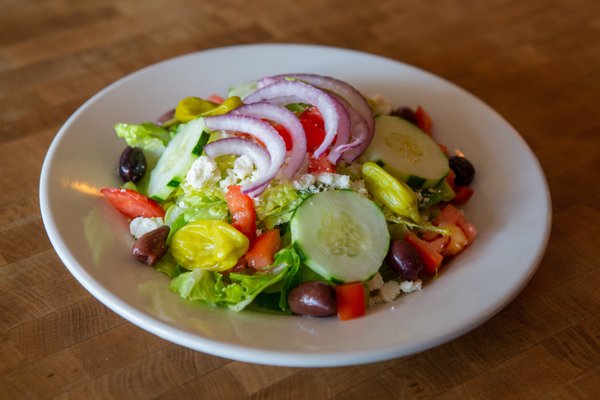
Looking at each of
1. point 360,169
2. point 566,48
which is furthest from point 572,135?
point 360,169

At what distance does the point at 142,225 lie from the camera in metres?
2.90

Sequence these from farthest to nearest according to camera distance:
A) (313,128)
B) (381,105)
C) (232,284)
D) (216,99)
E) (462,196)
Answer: (216,99)
(381,105)
(462,196)
(313,128)
(232,284)

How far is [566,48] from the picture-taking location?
460cm

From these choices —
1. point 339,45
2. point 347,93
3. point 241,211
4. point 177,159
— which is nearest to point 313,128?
point 347,93

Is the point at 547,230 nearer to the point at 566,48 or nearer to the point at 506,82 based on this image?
the point at 506,82

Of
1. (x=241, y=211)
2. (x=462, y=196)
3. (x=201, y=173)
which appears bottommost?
(x=462, y=196)

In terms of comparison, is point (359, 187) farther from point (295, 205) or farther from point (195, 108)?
point (195, 108)

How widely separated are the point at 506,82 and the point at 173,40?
1.97 metres

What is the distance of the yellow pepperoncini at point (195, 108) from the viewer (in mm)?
3178

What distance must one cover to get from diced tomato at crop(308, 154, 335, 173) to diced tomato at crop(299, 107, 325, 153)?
0.24 ft

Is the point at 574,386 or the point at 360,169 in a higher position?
the point at 360,169

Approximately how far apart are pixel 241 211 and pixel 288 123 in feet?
1.27

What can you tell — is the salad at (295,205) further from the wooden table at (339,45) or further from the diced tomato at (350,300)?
the wooden table at (339,45)

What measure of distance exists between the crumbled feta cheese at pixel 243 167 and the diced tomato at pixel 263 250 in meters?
0.24
